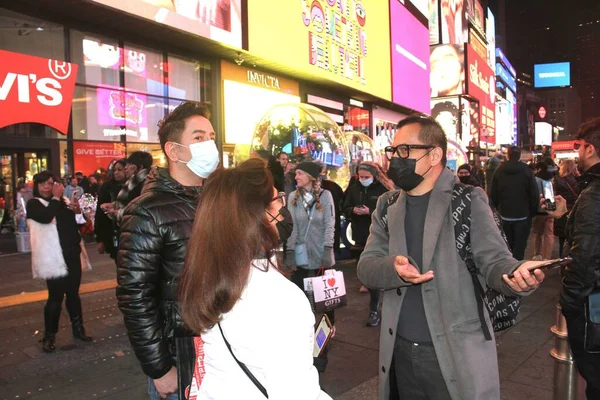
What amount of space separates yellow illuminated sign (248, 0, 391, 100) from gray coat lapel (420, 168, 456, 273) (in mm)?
13437

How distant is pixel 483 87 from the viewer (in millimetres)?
52000

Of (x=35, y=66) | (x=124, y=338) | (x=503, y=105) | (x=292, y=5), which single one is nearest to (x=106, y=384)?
(x=124, y=338)

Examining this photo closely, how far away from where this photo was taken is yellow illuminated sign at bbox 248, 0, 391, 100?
51.3ft

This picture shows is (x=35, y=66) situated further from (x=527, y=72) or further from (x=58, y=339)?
(x=527, y=72)

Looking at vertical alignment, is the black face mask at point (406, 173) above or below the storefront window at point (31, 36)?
below

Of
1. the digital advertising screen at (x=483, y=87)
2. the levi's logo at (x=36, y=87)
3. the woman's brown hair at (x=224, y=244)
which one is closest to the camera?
the woman's brown hair at (x=224, y=244)

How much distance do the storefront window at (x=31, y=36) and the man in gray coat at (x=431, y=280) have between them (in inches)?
472

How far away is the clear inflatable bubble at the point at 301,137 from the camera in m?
9.45

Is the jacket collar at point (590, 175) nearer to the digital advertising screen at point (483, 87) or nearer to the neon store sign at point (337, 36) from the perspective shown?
the neon store sign at point (337, 36)

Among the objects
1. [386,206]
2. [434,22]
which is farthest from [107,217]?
[434,22]

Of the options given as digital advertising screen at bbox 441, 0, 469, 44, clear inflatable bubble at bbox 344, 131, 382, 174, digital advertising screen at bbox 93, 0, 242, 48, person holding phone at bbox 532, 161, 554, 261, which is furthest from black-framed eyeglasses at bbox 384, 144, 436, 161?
digital advertising screen at bbox 441, 0, 469, 44

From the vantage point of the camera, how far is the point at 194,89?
1600cm

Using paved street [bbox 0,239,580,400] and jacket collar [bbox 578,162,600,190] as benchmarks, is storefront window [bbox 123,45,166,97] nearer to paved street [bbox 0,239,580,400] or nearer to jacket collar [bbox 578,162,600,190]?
paved street [bbox 0,239,580,400]

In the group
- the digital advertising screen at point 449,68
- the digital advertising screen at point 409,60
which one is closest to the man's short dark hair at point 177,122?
the digital advertising screen at point 409,60
